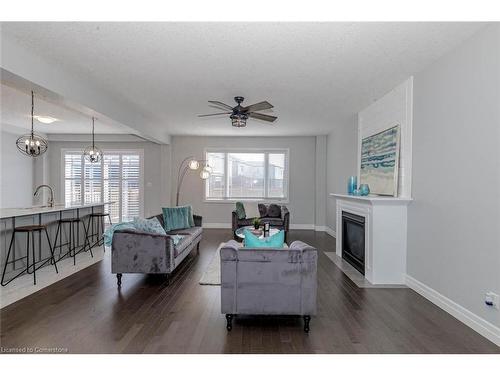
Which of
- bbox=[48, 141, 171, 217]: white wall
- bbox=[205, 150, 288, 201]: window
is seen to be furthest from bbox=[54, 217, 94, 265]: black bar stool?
→ bbox=[205, 150, 288, 201]: window

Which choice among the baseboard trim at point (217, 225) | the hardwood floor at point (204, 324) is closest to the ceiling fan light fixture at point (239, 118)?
the hardwood floor at point (204, 324)

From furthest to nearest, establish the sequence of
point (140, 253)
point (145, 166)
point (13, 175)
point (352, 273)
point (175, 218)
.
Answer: point (145, 166) → point (13, 175) → point (175, 218) → point (352, 273) → point (140, 253)

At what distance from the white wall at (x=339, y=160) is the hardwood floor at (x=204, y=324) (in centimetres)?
316

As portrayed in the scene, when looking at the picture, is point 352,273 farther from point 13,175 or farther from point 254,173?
point 13,175

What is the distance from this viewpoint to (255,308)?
2732 millimetres

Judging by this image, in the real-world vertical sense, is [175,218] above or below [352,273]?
above

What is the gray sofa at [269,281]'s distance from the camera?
2697 mm

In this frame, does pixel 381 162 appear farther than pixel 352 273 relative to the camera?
Yes

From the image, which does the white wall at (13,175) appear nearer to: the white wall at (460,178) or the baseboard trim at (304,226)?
the baseboard trim at (304,226)

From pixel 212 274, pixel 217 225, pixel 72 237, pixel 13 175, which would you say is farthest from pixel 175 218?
pixel 13 175

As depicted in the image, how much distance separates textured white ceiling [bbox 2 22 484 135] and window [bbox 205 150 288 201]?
3626mm

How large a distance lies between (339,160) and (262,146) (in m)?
2.43

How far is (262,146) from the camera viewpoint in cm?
865
